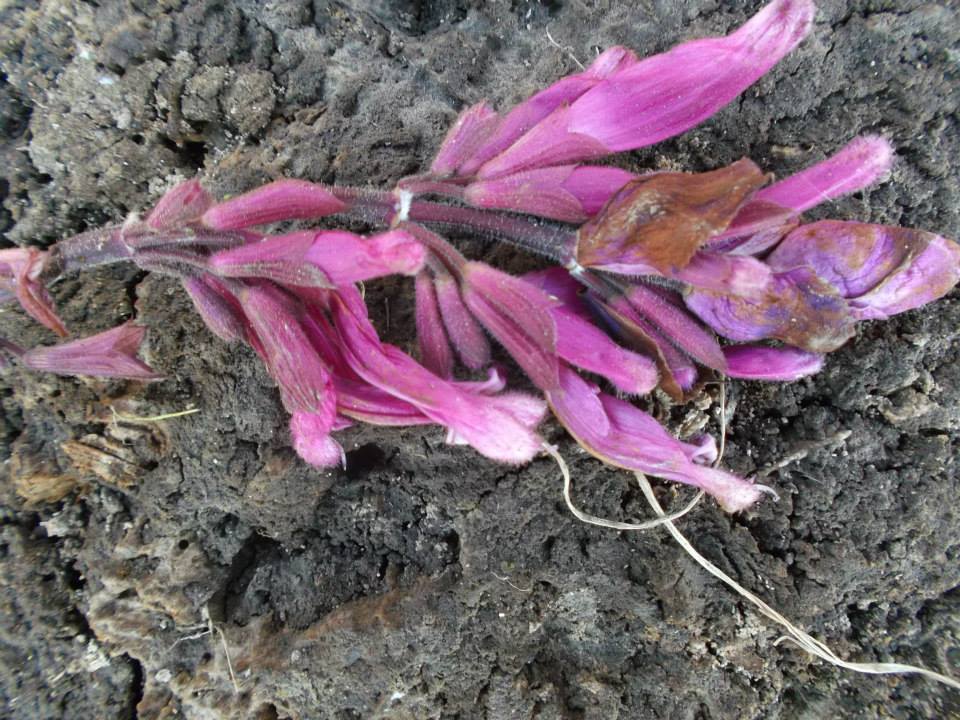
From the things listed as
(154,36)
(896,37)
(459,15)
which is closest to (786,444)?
(896,37)

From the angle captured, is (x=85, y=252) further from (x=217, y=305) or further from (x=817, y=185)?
(x=817, y=185)

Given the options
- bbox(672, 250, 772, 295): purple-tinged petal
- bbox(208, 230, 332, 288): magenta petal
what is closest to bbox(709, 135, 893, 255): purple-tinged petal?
bbox(672, 250, 772, 295): purple-tinged petal

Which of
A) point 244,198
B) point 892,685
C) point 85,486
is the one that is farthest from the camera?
point 85,486

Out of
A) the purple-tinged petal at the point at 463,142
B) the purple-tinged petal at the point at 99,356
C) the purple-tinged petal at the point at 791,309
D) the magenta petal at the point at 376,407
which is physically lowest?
the purple-tinged petal at the point at 791,309

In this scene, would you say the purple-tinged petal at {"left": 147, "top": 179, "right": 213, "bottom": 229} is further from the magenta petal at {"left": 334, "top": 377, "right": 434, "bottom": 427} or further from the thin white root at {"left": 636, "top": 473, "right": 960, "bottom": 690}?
the thin white root at {"left": 636, "top": 473, "right": 960, "bottom": 690}

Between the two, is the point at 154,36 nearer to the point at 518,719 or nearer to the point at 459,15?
the point at 459,15

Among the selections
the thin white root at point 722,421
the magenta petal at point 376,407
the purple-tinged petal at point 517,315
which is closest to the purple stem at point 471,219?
the purple-tinged petal at point 517,315

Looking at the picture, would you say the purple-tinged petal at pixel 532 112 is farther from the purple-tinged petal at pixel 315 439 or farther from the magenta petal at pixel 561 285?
the purple-tinged petal at pixel 315 439
